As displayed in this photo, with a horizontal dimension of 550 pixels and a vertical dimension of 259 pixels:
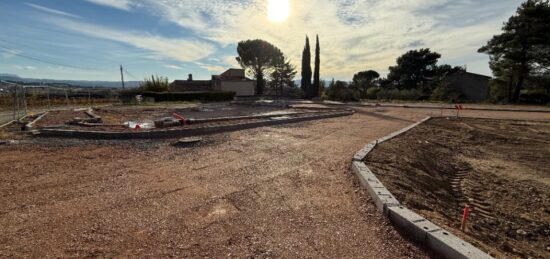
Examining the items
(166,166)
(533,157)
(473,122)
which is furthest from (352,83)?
(166,166)

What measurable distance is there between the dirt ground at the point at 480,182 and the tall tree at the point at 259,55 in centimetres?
3522

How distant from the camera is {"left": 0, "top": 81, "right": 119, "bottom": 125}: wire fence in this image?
10.5 meters

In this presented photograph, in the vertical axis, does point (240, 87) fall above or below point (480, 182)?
above

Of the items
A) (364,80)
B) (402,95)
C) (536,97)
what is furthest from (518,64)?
(364,80)

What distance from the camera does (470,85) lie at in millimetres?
31688

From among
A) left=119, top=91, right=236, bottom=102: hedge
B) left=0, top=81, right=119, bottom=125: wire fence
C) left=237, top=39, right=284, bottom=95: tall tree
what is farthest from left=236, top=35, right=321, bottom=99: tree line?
left=0, top=81, right=119, bottom=125: wire fence

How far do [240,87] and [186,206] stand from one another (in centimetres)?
3561

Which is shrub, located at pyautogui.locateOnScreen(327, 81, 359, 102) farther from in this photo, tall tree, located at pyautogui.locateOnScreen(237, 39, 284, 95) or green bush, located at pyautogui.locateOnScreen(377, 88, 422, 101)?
tall tree, located at pyautogui.locateOnScreen(237, 39, 284, 95)

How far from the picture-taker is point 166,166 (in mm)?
4934

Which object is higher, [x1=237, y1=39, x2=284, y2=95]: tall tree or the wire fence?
[x1=237, y1=39, x2=284, y2=95]: tall tree

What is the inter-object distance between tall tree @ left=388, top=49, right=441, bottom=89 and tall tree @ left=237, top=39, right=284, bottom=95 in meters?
17.3

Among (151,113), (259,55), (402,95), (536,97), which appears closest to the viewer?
(151,113)

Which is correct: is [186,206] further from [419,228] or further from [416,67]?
[416,67]

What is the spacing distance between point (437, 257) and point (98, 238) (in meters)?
3.00
